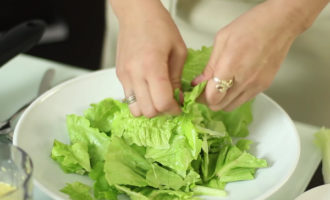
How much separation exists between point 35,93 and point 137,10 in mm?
370

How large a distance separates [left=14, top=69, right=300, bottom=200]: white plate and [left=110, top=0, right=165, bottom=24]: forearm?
0.18 meters

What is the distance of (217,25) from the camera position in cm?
113

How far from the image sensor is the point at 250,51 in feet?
2.39

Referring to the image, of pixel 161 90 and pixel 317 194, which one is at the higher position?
pixel 161 90

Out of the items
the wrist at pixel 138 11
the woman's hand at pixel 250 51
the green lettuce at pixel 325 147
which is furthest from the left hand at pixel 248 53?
the green lettuce at pixel 325 147

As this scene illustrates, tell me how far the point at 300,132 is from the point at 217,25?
30 cm

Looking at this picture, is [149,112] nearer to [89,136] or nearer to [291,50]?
[89,136]

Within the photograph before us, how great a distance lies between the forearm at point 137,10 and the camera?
0.79 metres

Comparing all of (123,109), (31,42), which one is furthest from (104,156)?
(31,42)

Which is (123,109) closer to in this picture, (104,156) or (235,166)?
(104,156)

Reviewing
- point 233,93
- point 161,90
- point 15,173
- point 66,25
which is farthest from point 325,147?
point 66,25

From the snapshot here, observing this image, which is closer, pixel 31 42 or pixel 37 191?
pixel 37 191

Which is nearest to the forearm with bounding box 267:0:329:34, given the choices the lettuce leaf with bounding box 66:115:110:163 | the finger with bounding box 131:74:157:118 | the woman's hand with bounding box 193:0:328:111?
the woman's hand with bounding box 193:0:328:111

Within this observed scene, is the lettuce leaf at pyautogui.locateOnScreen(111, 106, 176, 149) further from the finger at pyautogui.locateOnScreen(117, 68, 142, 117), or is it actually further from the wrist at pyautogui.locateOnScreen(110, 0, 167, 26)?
the wrist at pyautogui.locateOnScreen(110, 0, 167, 26)
